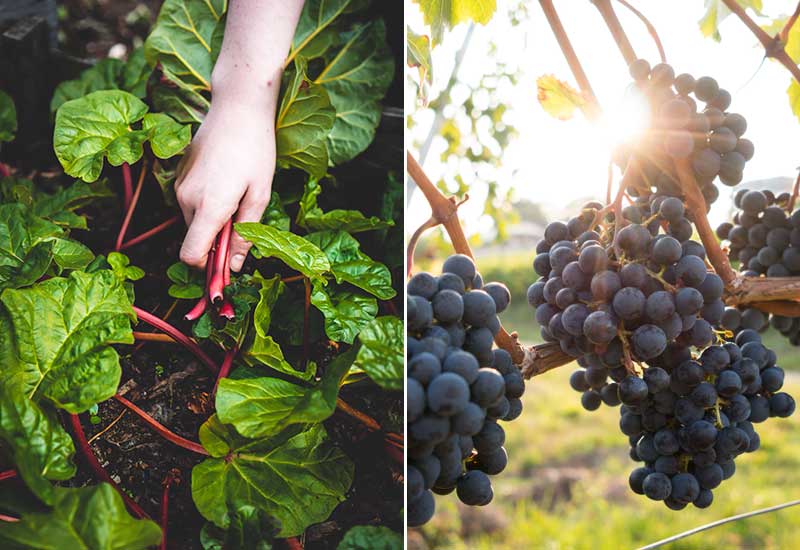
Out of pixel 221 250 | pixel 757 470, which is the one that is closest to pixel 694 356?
pixel 221 250

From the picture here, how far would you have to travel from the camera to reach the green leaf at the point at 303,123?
0.66 metres

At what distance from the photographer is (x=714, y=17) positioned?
2.48 feet

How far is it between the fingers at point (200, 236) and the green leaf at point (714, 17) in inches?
22.6

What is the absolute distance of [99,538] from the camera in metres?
0.47

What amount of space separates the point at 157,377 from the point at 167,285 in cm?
11

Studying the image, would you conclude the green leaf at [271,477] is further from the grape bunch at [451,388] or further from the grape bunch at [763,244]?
the grape bunch at [763,244]

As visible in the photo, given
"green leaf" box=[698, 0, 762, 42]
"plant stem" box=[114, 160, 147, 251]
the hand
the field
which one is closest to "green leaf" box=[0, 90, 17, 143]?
"plant stem" box=[114, 160, 147, 251]

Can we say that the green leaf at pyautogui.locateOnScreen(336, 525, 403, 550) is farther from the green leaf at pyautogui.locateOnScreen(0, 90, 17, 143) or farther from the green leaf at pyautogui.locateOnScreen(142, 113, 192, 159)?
the green leaf at pyautogui.locateOnScreen(0, 90, 17, 143)

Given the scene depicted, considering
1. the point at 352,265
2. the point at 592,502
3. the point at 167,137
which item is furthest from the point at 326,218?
the point at 592,502

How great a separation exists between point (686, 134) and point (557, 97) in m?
0.12

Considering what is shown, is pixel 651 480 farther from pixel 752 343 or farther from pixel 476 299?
pixel 476 299

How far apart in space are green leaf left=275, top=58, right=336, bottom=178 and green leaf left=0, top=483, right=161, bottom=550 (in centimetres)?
37

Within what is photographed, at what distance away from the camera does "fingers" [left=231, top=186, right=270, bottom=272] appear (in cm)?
66

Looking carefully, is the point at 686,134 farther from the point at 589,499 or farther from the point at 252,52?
the point at 589,499
